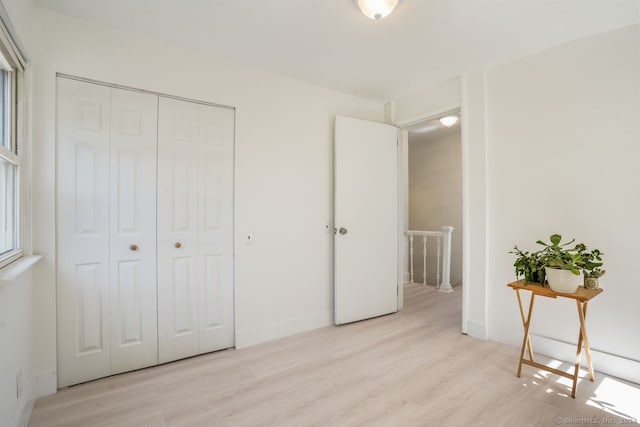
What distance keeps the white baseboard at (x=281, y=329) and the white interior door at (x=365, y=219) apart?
0.17 metres

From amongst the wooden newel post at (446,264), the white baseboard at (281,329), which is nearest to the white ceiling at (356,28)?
the white baseboard at (281,329)

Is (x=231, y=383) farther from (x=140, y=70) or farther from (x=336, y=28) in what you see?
(x=336, y=28)

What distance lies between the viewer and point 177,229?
244 centimetres

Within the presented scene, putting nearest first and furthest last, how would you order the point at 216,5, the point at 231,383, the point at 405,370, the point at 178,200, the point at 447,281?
the point at 216,5, the point at 231,383, the point at 405,370, the point at 178,200, the point at 447,281

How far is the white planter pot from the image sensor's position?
1927mm

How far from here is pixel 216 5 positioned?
1945 millimetres

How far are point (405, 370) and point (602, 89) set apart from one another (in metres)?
2.47

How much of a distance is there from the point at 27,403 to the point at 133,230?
3.62 ft

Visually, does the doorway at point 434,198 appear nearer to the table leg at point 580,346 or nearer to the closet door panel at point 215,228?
the table leg at point 580,346

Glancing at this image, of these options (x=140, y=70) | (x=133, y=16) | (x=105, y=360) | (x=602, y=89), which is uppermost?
(x=133, y=16)

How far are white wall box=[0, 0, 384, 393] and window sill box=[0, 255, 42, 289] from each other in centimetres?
22

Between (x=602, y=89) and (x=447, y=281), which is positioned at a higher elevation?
(x=602, y=89)

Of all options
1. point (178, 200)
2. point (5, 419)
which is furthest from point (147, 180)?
point (5, 419)

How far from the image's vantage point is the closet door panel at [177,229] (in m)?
2.38
